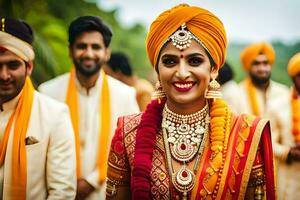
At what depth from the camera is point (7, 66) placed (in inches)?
154

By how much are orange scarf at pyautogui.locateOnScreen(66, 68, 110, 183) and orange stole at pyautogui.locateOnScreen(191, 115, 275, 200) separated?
74.1 inches

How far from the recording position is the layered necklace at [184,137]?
3.29m

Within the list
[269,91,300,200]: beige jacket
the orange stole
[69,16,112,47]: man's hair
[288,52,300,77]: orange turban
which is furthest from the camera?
[288,52,300,77]: orange turban

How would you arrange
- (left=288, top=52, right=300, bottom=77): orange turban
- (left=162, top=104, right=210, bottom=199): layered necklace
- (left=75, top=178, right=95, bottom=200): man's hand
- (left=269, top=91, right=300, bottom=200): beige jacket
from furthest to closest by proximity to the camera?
(left=288, top=52, right=300, bottom=77): orange turban, (left=269, top=91, right=300, bottom=200): beige jacket, (left=75, top=178, right=95, bottom=200): man's hand, (left=162, top=104, right=210, bottom=199): layered necklace

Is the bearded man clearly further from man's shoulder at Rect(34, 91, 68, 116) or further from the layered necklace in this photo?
the layered necklace

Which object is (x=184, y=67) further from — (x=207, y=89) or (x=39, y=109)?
(x=39, y=109)

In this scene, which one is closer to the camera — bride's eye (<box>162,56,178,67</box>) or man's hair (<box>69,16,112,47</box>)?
bride's eye (<box>162,56,178,67</box>)

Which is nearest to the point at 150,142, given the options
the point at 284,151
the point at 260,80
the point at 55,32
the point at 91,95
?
the point at 91,95

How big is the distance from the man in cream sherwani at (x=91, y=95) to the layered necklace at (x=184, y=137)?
67.4 inches

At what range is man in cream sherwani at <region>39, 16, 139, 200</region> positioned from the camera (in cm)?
503

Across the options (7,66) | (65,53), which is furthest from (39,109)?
(65,53)

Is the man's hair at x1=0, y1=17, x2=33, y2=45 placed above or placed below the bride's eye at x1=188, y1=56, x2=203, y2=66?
above

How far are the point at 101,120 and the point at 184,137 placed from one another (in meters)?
1.90

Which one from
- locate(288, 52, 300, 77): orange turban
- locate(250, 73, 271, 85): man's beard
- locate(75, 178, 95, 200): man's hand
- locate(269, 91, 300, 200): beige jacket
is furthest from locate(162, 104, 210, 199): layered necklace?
locate(250, 73, 271, 85): man's beard
